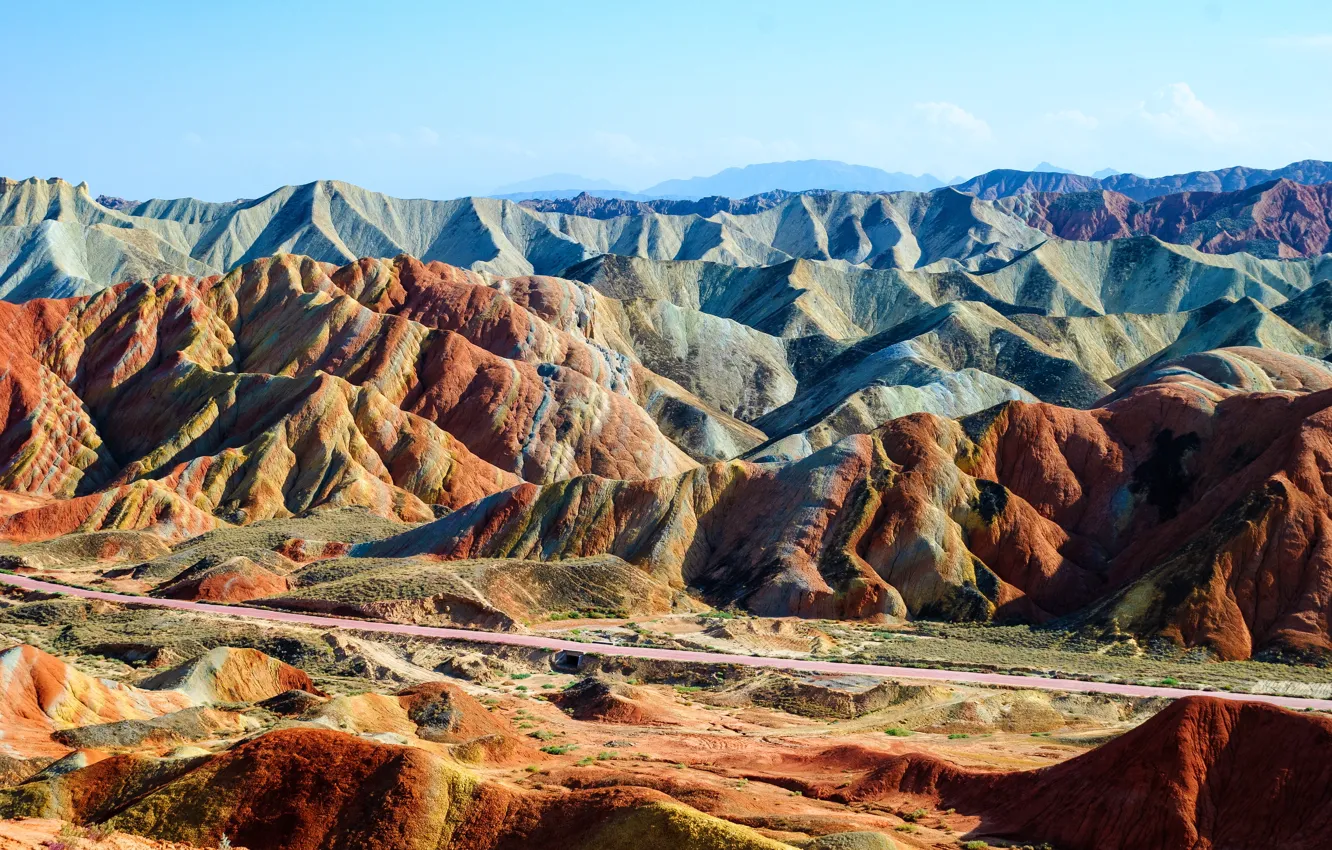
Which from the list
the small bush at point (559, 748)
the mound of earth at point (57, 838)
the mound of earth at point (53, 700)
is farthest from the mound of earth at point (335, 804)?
the small bush at point (559, 748)

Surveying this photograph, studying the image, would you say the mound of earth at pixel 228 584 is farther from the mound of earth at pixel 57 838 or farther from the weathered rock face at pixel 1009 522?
the mound of earth at pixel 57 838

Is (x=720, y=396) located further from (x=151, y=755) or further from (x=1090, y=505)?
(x=151, y=755)

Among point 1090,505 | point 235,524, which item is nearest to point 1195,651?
point 1090,505

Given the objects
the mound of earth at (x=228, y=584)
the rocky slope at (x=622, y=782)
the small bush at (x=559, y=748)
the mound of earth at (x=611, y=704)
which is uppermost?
the rocky slope at (x=622, y=782)

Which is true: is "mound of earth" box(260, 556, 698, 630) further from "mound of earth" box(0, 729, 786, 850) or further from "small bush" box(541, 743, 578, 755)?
"mound of earth" box(0, 729, 786, 850)

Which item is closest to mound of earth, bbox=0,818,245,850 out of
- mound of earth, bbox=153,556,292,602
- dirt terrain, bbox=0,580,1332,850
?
dirt terrain, bbox=0,580,1332,850

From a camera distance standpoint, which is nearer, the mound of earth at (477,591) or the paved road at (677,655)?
the paved road at (677,655)
